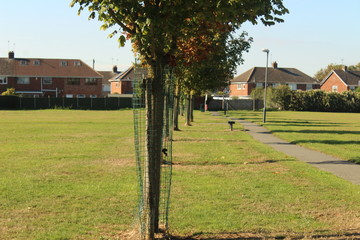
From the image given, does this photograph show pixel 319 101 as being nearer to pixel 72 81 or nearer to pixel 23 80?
pixel 72 81

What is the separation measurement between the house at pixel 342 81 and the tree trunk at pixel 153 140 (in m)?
91.2

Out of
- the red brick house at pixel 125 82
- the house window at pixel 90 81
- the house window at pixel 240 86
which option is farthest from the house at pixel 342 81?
the house window at pixel 90 81

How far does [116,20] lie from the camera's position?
21.7 feet

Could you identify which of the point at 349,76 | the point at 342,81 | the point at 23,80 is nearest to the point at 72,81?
the point at 23,80

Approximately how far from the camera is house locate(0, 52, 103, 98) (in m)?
72.7

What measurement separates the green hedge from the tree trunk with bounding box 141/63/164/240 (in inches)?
2549

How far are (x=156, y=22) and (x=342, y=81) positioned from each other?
92.7 metres

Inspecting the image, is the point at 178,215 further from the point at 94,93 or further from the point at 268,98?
the point at 94,93

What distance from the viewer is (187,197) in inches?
364

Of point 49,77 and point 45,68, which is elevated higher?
point 45,68

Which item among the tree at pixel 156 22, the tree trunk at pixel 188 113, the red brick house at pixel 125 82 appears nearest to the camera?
the tree at pixel 156 22

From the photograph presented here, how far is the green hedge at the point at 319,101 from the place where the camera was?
70.2m

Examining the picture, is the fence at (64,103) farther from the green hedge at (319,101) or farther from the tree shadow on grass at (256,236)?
the tree shadow on grass at (256,236)

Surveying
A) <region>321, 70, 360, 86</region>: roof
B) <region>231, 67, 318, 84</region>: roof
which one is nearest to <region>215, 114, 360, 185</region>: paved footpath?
<region>231, 67, 318, 84</region>: roof
